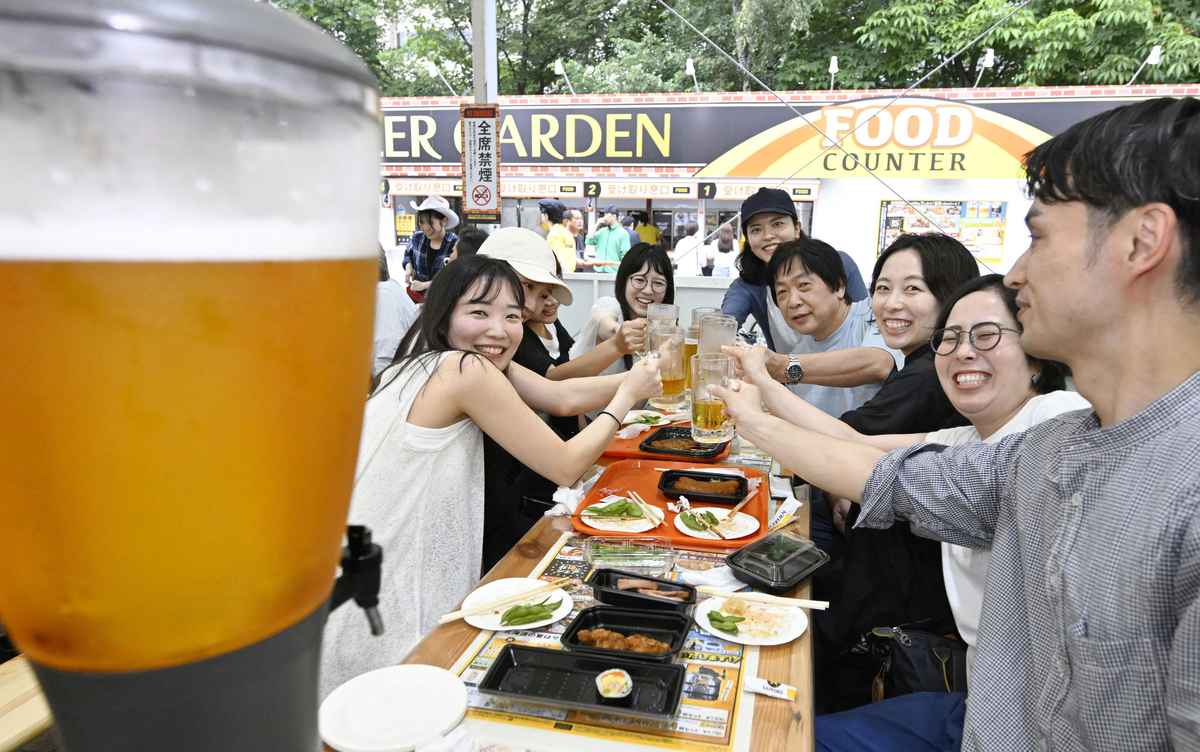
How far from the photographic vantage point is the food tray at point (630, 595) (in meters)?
1.56

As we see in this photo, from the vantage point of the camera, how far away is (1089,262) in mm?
1022

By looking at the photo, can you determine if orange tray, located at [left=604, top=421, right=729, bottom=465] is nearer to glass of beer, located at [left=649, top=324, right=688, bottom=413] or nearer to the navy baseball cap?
glass of beer, located at [left=649, top=324, right=688, bottom=413]

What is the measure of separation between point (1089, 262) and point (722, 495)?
1412 mm

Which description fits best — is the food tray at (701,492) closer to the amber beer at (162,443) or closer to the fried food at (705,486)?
the fried food at (705,486)

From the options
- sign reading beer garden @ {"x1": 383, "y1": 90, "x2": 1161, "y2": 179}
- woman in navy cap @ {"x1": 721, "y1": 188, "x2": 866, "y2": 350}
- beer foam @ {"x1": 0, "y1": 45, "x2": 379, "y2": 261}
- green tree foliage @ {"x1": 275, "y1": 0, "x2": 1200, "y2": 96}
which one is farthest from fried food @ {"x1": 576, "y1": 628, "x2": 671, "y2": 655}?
green tree foliage @ {"x1": 275, "y1": 0, "x2": 1200, "y2": 96}

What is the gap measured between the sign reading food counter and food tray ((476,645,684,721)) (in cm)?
414

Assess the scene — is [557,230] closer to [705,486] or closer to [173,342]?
[705,486]

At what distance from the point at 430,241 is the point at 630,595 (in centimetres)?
597

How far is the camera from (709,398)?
2.36 meters

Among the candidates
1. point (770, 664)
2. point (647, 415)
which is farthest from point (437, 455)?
point (647, 415)

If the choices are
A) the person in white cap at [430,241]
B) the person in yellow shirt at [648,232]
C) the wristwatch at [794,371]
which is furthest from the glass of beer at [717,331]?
the person in yellow shirt at [648,232]

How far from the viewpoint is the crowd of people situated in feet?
3.22

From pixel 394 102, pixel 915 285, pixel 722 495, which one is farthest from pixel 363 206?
pixel 394 102

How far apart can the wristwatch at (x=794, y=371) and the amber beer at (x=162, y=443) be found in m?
2.98
